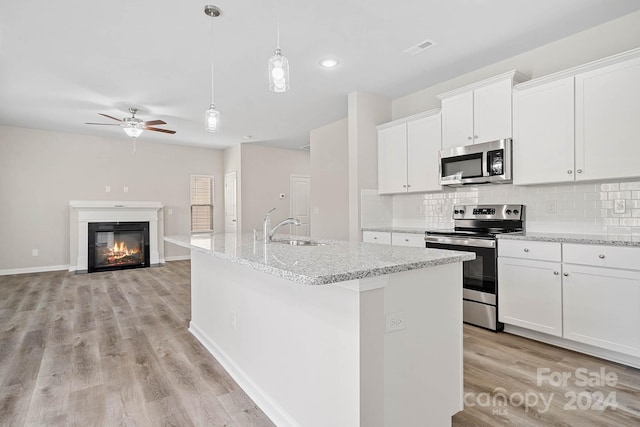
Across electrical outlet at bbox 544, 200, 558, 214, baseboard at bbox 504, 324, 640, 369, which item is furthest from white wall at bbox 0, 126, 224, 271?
electrical outlet at bbox 544, 200, 558, 214

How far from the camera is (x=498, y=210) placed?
3.47 m

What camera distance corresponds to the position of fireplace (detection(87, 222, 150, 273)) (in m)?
6.35

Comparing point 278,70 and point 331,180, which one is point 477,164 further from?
point 331,180

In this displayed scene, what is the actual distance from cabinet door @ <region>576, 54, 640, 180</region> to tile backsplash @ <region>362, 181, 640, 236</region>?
0.29 m

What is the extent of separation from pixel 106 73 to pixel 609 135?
4744 millimetres

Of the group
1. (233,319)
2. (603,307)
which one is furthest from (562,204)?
(233,319)

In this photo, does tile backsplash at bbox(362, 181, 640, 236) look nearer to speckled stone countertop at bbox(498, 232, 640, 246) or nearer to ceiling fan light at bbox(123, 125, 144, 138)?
speckled stone countertop at bbox(498, 232, 640, 246)

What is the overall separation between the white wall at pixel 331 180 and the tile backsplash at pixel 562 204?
1.35 m

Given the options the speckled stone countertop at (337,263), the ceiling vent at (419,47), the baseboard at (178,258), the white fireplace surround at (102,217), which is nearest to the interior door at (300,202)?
the baseboard at (178,258)

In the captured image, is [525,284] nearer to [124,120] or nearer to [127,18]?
[127,18]

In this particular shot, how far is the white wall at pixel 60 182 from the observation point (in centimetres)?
594

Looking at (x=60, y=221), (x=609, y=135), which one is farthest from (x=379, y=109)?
(x=60, y=221)

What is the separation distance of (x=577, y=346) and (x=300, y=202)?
248 inches

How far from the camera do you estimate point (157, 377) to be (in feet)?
7.56
